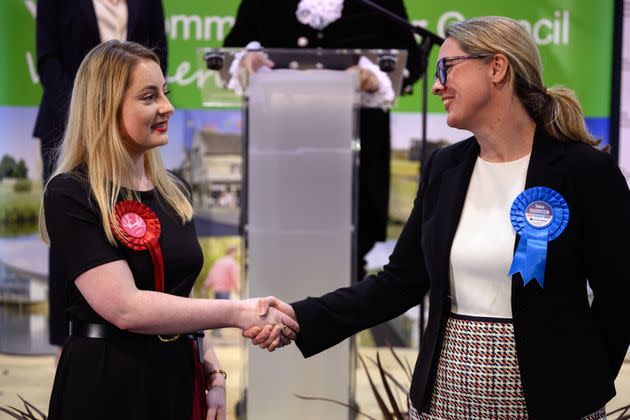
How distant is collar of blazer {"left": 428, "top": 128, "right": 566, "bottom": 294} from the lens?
1888 millimetres

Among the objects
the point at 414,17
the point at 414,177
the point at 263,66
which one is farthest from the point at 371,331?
the point at 263,66

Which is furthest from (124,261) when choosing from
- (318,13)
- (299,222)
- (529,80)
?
(318,13)

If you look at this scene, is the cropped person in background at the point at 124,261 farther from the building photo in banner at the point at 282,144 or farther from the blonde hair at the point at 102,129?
the building photo in banner at the point at 282,144

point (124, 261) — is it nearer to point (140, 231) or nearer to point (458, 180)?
point (140, 231)

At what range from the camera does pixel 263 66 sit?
9.95 ft

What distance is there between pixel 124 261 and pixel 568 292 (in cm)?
93

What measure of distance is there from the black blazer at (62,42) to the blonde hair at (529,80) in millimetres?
1874

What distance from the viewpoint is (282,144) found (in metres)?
2.98

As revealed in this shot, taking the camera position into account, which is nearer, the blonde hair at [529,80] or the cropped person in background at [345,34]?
the blonde hair at [529,80]

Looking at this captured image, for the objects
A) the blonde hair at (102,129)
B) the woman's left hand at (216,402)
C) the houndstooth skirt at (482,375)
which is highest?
the blonde hair at (102,129)

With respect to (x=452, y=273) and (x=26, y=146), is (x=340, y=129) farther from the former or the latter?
(x=26, y=146)

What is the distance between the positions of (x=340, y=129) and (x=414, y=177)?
7.92 ft

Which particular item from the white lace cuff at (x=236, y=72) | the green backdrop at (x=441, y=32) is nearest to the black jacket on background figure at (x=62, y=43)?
the white lace cuff at (x=236, y=72)

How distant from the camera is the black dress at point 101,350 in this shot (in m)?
1.84
